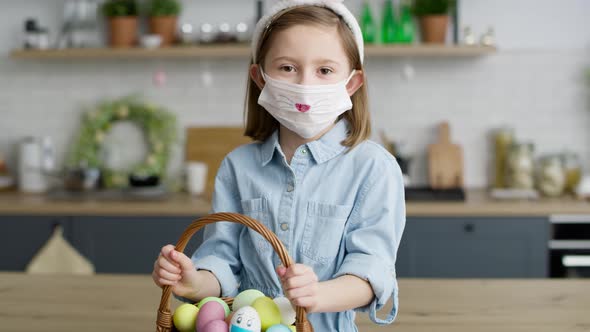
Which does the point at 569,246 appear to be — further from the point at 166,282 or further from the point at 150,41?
the point at 166,282

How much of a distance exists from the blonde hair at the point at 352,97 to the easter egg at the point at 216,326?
1.51 feet

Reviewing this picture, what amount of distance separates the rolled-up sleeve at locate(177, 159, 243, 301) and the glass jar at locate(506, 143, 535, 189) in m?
2.71

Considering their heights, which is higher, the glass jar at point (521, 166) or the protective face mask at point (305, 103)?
the protective face mask at point (305, 103)

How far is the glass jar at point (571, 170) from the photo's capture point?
4043mm

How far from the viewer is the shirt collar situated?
4.90 ft

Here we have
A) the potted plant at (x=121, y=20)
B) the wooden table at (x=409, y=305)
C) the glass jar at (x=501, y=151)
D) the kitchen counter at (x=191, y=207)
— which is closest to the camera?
the wooden table at (x=409, y=305)

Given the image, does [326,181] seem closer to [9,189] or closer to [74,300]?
[74,300]

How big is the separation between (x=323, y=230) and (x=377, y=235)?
0.10m

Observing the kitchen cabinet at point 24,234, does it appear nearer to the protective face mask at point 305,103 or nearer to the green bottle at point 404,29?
the green bottle at point 404,29

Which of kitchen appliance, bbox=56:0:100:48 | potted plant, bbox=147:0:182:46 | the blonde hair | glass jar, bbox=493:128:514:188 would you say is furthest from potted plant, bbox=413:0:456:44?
the blonde hair

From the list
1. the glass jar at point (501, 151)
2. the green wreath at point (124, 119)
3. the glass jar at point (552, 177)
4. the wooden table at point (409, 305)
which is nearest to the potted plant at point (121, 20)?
the green wreath at point (124, 119)

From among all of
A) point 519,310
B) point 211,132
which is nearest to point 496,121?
point 211,132

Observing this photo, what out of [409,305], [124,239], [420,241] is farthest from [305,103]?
[124,239]

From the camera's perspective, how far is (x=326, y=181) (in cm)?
147
